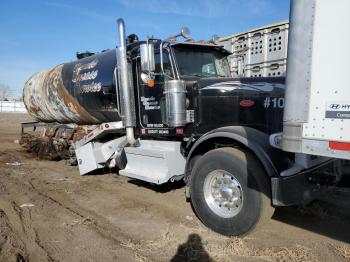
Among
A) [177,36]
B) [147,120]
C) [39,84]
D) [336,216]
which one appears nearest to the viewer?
[336,216]

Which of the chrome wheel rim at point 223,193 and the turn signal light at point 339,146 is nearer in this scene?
the turn signal light at point 339,146

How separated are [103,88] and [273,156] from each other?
13.8ft

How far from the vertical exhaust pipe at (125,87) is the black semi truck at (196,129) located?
0.06ft

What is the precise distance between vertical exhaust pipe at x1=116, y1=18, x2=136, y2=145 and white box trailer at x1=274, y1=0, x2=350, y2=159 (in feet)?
11.9

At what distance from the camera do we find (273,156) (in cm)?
397

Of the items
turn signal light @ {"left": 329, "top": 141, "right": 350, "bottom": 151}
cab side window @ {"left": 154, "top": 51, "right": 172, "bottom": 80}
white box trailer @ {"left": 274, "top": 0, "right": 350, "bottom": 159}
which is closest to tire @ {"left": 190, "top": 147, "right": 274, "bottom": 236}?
white box trailer @ {"left": 274, "top": 0, "right": 350, "bottom": 159}

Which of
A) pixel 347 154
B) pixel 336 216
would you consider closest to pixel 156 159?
pixel 336 216

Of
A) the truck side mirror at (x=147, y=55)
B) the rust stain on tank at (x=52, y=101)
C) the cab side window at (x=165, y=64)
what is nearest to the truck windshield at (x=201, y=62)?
the cab side window at (x=165, y=64)

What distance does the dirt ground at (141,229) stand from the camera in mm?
3840

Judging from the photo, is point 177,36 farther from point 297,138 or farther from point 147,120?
point 297,138

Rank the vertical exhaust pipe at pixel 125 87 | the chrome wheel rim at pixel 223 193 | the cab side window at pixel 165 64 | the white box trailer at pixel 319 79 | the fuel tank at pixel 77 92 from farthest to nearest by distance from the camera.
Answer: the fuel tank at pixel 77 92 < the vertical exhaust pipe at pixel 125 87 < the cab side window at pixel 165 64 < the chrome wheel rim at pixel 223 193 < the white box trailer at pixel 319 79

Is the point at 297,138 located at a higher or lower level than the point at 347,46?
lower

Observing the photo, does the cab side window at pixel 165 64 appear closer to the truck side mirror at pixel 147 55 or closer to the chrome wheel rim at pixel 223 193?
the truck side mirror at pixel 147 55

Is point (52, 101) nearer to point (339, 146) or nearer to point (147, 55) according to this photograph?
point (147, 55)
